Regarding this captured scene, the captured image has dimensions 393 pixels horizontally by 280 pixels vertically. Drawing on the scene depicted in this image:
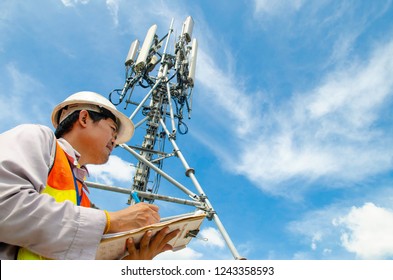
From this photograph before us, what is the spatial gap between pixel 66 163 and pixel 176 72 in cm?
730

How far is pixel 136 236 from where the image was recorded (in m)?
1.55

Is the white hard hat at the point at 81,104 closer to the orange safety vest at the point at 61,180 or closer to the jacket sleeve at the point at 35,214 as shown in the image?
the orange safety vest at the point at 61,180

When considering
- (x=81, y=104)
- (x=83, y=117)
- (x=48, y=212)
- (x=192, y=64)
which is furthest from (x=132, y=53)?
(x=48, y=212)

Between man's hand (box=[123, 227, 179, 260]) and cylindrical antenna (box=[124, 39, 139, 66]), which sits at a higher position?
cylindrical antenna (box=[124, 39, 139, 66])

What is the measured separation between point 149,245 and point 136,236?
17 cm

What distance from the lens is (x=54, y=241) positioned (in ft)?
4.10

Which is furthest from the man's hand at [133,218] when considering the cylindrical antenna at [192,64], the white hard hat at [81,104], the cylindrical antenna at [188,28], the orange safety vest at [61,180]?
the cylindrical antenna at [188,28]

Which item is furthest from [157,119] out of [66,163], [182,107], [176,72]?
[66,163]

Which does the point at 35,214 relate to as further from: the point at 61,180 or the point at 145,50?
the point at 145,50

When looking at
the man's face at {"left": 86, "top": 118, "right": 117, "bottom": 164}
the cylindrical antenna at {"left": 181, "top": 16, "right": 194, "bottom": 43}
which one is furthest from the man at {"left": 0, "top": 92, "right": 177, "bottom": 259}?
the cylindrical antenna at {"left": 181, "top": 16, "right": 194, "bottom": 43}

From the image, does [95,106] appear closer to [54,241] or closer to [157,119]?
[54,241]

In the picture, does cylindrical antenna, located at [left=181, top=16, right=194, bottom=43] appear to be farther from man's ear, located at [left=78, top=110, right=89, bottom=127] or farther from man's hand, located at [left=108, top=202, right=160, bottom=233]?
man's hand, located at [left=108, top=202, right=160, bottom=233]

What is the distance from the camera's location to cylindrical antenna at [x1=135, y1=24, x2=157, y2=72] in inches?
327
